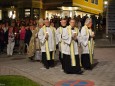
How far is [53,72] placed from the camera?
12.7m

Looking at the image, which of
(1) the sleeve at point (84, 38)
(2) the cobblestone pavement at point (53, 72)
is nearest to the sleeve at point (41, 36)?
(2) the cobblestone pavement at point (53, 72)

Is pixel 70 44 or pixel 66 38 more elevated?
pixel 66 38

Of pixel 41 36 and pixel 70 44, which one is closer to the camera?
pixel 70 44

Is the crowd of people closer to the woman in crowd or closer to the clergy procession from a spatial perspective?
the clergy procession

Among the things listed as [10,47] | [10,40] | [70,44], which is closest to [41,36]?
[70,44]

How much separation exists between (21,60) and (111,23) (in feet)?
44.4

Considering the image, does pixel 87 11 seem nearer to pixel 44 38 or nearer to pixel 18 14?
pixel 18 14

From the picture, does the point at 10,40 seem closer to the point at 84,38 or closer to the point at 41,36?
the point at 41,36

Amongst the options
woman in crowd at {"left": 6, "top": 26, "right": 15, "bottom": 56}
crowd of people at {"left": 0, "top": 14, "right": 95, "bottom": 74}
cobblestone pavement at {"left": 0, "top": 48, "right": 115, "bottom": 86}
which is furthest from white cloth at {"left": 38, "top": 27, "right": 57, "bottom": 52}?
woman in crowd at {"left": 6, "top": 26, "right": 15, "bottom": 56}

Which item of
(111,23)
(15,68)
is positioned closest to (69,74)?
(15,68)

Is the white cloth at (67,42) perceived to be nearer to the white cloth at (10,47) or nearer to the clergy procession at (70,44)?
the clergy procession at (70,44)

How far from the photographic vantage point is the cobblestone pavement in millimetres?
11116

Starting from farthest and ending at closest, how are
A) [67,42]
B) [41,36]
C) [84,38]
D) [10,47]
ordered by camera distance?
[10,47]
[41,36]
[84,38]
[67,42]

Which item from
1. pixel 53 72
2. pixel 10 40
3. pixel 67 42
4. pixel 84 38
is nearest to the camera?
pixel 67 42
